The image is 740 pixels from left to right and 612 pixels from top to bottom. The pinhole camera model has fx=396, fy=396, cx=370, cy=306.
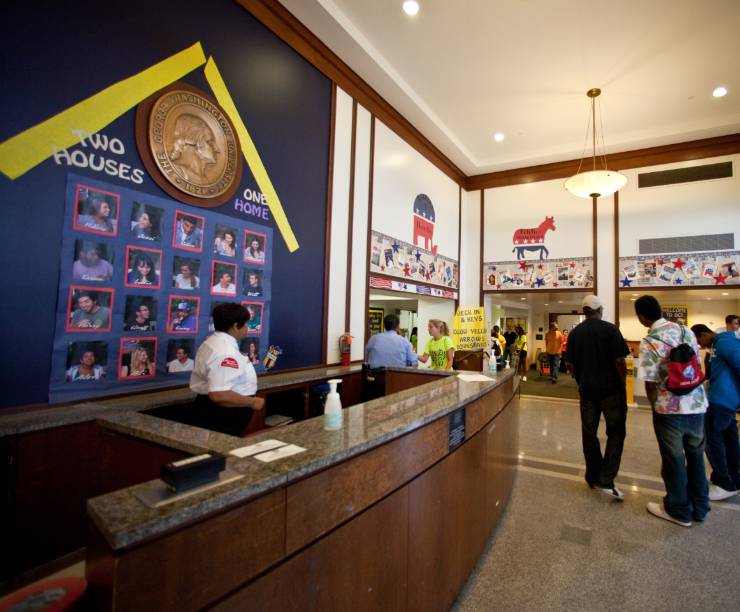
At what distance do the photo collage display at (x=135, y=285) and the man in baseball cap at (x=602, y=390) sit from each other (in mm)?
3028

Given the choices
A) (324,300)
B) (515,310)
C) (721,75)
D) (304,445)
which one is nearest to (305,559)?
(304,445)

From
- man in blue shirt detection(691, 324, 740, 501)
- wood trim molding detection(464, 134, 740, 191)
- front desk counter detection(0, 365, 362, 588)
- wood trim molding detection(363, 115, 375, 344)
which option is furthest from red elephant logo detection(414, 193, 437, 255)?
front desk counter detection(0, 365, 362, 588)

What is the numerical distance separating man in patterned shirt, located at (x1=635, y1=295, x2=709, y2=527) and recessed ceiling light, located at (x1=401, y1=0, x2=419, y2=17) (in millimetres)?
3684

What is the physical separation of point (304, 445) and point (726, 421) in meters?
3.71

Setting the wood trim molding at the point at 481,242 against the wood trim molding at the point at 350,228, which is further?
the wood trim molding at the point at 481,242

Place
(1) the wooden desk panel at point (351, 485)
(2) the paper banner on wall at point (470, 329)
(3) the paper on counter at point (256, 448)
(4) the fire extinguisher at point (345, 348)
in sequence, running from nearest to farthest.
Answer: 1. (1) the wooden desk panel at point (351, 485)
2. (3) the paper on counter at point (256, 448)
3. (2) the paper banner on wall at point (470, 329)
4. (4) the fire extinguisher at point (345, 348)

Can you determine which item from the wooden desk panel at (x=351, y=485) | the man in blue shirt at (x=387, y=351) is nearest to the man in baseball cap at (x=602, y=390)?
the man in blue shirt at (x=387, y=351)

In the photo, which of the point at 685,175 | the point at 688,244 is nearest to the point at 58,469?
the point at 688,244

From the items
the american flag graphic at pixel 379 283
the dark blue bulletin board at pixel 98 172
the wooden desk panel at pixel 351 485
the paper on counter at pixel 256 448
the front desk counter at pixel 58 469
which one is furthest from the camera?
the american flag graphic at pixel 379 283

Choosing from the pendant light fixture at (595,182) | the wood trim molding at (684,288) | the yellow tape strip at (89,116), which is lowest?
the wood trim molding at (684,288)

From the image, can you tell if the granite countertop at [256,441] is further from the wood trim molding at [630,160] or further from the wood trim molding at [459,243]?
the wood trim molding at [630,160]

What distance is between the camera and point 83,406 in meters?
2.41

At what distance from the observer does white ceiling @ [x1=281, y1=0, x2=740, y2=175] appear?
4.18 metres

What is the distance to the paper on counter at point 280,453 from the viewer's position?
3.80 feet
